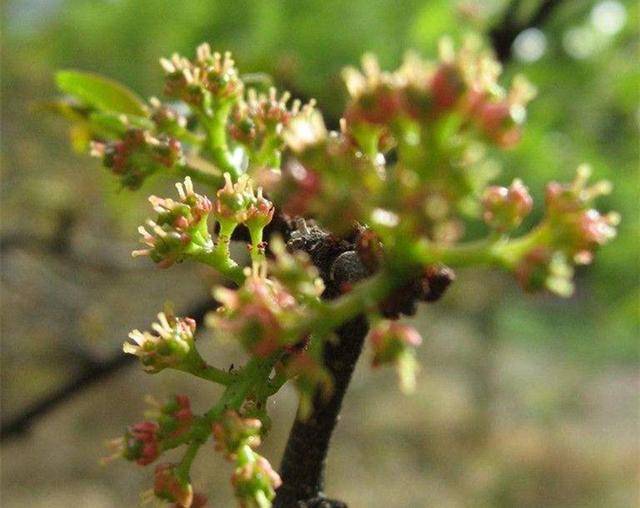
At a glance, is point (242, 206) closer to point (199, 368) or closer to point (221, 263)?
point (221, 263)

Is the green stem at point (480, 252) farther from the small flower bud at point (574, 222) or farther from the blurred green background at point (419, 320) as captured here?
the blurred green background at point (419, 320)

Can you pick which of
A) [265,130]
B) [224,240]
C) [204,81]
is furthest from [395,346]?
[204,81]

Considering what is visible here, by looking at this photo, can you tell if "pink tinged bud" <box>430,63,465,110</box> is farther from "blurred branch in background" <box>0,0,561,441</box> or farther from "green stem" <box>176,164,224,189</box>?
"blurred branch in background" <box>0,0,561,441</box>

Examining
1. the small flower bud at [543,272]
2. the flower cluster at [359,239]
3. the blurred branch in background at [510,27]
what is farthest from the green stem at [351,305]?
the blurred branch in background at [510,27]

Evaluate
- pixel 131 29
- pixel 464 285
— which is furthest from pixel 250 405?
pixel 464 285

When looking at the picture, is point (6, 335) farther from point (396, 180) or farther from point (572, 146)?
point (396, 180)

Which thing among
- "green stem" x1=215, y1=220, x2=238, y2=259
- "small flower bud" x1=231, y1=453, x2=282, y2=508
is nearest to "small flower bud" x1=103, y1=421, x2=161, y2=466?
"small flower bud" x1=231, y1=453, x2=282, y2=508
